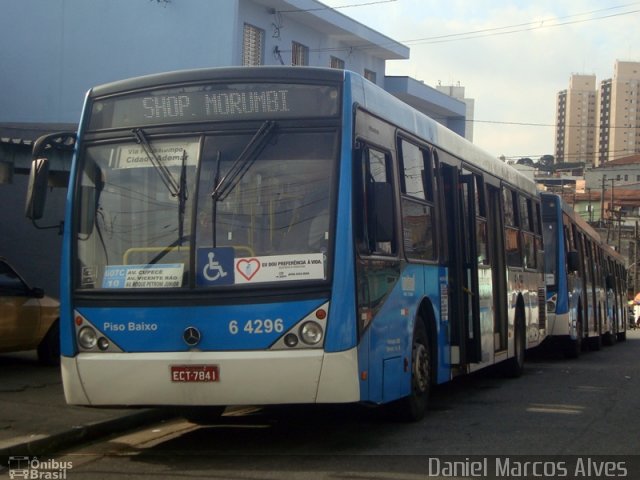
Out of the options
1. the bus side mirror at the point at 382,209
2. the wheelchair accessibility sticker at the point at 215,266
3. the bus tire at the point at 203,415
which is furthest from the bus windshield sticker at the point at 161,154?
the bus tire at the point at 203,415

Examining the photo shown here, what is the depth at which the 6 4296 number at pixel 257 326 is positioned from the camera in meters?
7.41

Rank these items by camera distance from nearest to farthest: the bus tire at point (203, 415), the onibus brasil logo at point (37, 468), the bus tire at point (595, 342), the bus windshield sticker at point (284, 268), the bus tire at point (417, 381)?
the onibus brasil logo at point (37, 468), the bus windshield sticker at point (284, 268), the bus tire at point (203, 415), the bus tire at point (417, 381), the bus tire at point (595, 342)

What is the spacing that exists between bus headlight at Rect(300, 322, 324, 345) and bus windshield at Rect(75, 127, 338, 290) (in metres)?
0.38

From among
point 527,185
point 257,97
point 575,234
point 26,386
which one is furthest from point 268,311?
point 575,234

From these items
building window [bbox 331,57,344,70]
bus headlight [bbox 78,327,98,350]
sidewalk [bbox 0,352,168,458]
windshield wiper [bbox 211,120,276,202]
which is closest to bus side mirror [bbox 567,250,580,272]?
sidewalk [bbox 0,352,168,458]

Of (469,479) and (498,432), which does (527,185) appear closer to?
(498,432)

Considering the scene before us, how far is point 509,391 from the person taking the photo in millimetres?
12789

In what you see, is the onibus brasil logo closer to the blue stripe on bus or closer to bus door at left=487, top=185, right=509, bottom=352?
the blue stripe on bus

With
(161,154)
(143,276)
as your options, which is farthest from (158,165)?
(143,276)

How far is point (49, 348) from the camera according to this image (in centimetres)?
1425

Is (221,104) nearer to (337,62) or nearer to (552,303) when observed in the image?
(552,303)

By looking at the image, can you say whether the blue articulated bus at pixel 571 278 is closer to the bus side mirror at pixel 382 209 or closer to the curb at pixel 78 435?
the curb at pixel 78 435

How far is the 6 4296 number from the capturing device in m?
7.41

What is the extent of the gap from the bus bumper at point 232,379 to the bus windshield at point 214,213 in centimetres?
59
